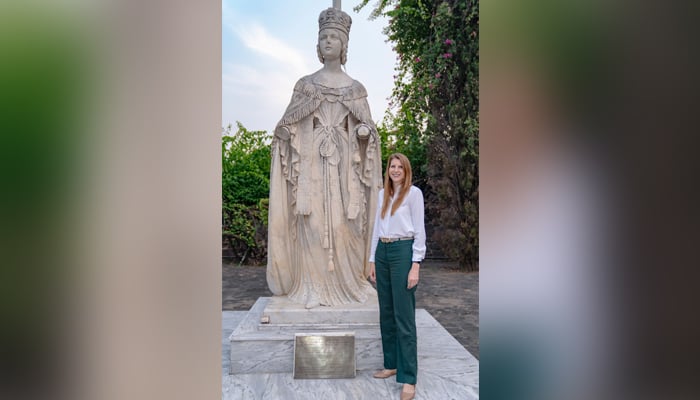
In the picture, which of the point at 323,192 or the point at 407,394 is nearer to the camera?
the point at 407,394

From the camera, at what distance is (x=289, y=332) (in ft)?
12.9

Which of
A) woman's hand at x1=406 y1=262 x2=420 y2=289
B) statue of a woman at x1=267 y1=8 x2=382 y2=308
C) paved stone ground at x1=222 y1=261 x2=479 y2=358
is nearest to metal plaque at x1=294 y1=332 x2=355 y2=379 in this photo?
statue of a woman at x1=267 y1=8 x2=382 y2=308

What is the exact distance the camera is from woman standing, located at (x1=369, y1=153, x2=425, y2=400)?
131 inches

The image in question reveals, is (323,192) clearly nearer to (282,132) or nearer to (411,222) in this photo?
(282,132)

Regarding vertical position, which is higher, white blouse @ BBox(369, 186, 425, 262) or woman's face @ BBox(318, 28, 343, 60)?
woman's face @ BBox(318, 28, 343, 60)

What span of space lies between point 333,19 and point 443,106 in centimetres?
635

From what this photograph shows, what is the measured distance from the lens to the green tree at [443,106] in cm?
987

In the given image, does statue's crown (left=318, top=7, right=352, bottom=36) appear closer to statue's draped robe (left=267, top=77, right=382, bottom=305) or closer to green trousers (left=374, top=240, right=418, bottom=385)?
statue's draped robe (left=267, top=77, right=382, bottom=305)

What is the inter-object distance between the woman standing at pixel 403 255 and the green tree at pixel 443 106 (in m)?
6.81

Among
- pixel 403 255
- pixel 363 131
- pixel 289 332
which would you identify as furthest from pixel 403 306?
pixel 363 131

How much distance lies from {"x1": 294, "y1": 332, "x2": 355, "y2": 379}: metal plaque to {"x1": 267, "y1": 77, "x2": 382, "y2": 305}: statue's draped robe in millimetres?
580

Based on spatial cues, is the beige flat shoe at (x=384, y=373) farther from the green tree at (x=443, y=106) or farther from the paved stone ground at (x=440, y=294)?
the green tree at (x=443, y=106)
